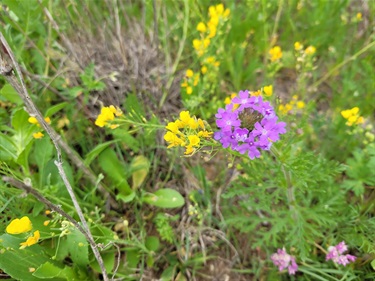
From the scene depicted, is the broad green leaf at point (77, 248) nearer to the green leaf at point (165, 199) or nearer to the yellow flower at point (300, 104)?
the green leaf at point (165, 199)

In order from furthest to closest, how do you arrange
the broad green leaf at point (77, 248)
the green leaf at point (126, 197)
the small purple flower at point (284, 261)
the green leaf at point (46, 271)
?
the green leaf at point (126, 197)
the small purple flower at point (284, 261)
the broad green leaf at point (77, 248)
the green leaf at point (46, 271)

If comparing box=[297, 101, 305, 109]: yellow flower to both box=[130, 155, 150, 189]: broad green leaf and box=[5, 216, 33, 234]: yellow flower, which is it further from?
box=[5, 216, 33, 234]: yellow flower

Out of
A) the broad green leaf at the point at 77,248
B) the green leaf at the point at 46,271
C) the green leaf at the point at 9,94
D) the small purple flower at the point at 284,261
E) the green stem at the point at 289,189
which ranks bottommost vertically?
the green leaf at the point at 46,271

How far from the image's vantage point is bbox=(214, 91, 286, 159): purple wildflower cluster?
1.65m

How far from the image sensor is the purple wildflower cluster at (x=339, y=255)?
2152mm

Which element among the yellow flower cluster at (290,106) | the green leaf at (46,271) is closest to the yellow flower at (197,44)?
the yellow flower cluster at (290,106)

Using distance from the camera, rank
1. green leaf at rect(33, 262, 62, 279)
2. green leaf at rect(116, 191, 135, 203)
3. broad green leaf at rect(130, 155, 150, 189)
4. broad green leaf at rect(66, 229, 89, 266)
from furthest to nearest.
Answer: broad green leaf at rect(130, 155, 150, 189) → green leaf at rect(116, 191, 135, 203) → broad green leaf at rect(66, 229, 89, 266) → green leaf at rect(33, 262, 62, 279)

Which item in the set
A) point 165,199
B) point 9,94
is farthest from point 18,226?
point 9,94

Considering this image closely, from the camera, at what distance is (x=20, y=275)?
78.2 inches

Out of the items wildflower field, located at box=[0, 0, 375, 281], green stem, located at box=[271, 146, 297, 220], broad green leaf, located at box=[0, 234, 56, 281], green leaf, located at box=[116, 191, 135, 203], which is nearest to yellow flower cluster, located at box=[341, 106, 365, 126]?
wildflower field, located at box=[0, 0, 375, 281]

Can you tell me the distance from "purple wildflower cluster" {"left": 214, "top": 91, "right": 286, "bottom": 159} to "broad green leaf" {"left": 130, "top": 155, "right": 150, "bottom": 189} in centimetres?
102

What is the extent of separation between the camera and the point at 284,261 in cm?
227

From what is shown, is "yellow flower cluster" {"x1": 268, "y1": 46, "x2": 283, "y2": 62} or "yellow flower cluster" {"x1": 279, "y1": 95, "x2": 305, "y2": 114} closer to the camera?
"yellow flower cluster" {"x1": 279, "y1": 95, "x2": 305, "y2": 114}


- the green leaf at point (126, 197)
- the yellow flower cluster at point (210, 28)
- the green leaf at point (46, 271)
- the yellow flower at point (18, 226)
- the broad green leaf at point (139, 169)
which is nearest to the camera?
the yellow flower at point (18, 226)
